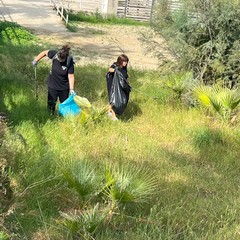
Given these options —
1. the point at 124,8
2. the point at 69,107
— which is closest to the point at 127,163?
the point at 69,107

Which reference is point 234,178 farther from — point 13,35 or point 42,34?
point 42,34

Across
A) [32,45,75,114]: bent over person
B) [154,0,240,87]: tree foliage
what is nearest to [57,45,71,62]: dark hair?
[32,45,75,114]: bent over person

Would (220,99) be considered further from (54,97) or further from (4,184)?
(4,184)

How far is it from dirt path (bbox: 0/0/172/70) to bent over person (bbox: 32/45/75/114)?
11.6 ft

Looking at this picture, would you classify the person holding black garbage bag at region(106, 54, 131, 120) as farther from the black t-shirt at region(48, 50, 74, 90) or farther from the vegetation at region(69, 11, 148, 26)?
the vegetation at region(69, 11, 148, 26)

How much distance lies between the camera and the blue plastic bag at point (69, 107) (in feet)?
23.7

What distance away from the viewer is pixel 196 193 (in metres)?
5.29

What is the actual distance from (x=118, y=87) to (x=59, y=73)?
1.02m

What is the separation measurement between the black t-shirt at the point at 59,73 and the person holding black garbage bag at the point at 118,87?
0.75 m

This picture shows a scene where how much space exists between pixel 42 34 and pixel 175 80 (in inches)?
371

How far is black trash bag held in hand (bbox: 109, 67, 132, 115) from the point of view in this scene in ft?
25.0

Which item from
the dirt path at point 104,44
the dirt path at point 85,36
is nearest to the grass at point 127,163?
the dirt path at point 85,36

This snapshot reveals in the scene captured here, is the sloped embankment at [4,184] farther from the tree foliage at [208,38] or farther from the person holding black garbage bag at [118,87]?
the tree foliage at [208,38]

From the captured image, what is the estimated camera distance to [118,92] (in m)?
7.69
